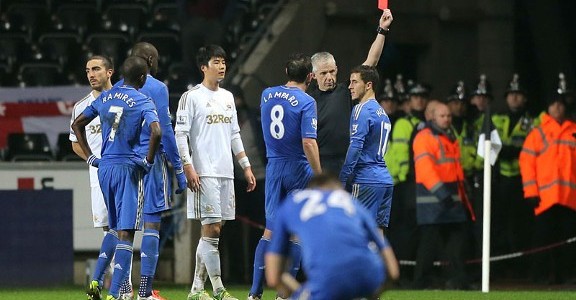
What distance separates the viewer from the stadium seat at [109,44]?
20548 mm

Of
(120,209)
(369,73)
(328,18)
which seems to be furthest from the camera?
(328,18)

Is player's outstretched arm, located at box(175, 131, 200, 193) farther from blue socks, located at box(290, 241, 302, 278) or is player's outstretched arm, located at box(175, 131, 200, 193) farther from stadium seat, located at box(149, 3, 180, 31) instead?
stadium seat, located at box(149, 3, 180, 31)

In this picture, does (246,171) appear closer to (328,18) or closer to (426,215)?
(426,215)

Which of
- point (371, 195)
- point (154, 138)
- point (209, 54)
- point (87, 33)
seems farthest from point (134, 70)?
point (87, 33)

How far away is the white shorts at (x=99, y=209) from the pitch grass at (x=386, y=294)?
1060 millimetres

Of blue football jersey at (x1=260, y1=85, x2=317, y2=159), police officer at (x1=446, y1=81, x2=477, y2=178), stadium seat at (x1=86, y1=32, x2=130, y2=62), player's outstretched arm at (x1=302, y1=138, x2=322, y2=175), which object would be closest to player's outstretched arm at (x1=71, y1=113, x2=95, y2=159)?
blue football jersey at (x1=260, y1=85, x2=317, y2=159)

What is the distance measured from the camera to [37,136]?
1856 centimetres

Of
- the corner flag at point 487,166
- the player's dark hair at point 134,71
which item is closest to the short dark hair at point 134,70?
the player's dark hair at point 134,71

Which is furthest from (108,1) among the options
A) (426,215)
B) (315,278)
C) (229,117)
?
(315,278)

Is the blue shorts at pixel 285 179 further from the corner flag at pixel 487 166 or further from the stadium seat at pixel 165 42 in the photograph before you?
the stadium seat at pixel 165 42

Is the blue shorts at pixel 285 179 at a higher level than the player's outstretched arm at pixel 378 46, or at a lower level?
lower

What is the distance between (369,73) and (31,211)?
5.70 meters

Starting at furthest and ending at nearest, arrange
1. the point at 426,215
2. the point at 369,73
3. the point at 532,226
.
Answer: the point at 532,226
the point at 426,215
the point at 369,73

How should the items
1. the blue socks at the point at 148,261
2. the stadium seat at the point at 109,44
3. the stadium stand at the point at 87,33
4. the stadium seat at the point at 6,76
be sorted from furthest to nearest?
1. the stadium seat at the point at 109,44
2. the stadium stand at the point at 87,33
3. the stadium seat at the point at 6,76
4. the blue socks at the point at 148,261
